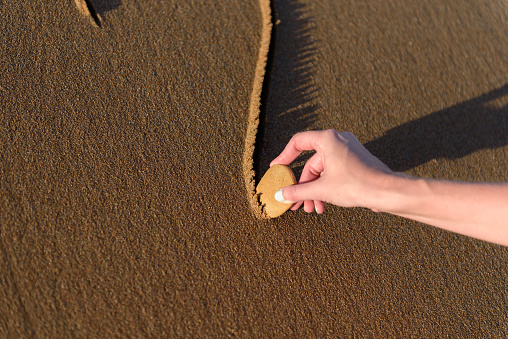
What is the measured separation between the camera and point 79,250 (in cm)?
128

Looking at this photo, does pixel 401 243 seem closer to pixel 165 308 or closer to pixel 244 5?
pixel 165 308

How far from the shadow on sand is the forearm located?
24.8 inches

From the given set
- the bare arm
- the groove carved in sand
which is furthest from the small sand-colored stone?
the groove carved in sand

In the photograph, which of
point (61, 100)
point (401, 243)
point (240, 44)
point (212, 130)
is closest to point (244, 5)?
point (240, 44)

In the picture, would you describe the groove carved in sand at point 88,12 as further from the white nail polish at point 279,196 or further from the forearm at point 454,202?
the forearm at point 454,202

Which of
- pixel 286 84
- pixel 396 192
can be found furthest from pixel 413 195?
pixel 286 84

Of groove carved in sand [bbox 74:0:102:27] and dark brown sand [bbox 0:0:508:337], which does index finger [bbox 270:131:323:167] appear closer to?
dark brown sand [bbox 0:0:508:337]

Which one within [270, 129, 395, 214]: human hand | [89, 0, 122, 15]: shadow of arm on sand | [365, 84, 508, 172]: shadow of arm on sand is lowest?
[365, 84, 508, 172]: shadow of arm on sand

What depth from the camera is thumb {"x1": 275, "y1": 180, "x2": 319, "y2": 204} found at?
1144 mm

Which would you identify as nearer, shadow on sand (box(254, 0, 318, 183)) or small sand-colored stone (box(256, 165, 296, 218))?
small sand-colored stone (box(256, 165, 296, 218))

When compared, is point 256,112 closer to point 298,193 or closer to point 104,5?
point 298,193

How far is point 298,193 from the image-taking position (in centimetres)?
120

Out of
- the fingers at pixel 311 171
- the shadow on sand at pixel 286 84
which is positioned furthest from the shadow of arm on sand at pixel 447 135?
the fingers at pixel 311 171

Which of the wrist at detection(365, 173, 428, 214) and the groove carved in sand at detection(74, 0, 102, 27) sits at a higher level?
the groove carved in sand at detection(74, 0, 102, 27)
